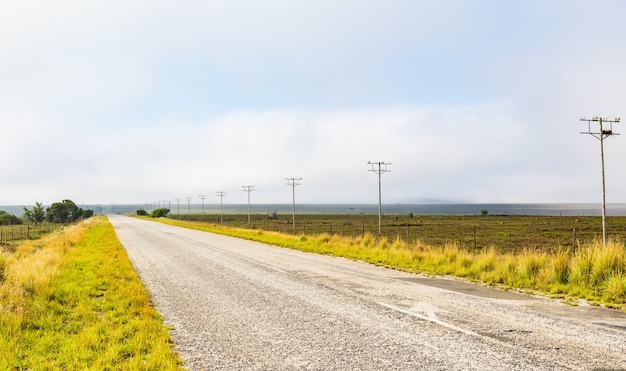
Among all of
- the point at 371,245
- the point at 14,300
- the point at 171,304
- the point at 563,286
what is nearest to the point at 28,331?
the point at 14,300

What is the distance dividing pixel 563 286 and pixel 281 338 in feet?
28.3

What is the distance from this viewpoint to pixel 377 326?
725 cm

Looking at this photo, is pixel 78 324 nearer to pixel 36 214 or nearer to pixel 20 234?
pixel 20 234

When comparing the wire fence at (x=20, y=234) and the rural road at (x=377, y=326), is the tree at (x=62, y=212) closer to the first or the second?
the wire fence at (x=20, y=234)

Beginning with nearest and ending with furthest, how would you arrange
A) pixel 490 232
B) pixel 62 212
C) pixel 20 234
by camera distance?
1. pixel 490 232
2. pixel 20 234
3. pixel 62 212

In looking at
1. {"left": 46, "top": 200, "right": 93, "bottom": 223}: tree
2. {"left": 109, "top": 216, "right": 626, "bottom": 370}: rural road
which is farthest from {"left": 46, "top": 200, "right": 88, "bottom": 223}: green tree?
{"left": 109, "top": 216, "right": 626, "bottom": 370}: rural road

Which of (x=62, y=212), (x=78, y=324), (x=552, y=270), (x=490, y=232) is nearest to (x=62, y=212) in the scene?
(x=62, y=212)

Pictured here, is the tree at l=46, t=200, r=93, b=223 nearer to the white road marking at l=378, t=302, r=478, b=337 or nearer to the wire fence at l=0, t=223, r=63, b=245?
the wire fence at l=0, t=223, r=63, b=245

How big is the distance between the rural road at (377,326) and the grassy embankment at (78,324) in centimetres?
51

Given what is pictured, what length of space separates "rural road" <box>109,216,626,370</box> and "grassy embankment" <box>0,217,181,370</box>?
20.0 inches

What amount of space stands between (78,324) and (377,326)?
5.79 meters

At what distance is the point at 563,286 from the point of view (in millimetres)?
11117

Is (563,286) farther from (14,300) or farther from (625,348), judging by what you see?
(14,300)

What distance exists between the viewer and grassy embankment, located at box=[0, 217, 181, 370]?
19.3 feet
